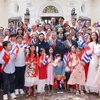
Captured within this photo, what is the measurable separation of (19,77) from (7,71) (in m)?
0.55

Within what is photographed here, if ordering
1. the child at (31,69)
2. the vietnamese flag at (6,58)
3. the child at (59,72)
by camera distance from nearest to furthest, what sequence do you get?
the vietnamese flag at (6,58) < the child at (31,69) < the child at (59,72)

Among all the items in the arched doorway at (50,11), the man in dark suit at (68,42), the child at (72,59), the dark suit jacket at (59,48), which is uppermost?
the arched doorway at (50,11)

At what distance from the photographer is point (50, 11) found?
27.2 metres

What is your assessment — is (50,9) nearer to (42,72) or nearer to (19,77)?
(42,72)

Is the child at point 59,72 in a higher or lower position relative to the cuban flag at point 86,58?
lower

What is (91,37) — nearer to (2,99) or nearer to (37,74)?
(37,74)

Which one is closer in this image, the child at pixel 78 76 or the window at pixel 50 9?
the child at pixel 78 76

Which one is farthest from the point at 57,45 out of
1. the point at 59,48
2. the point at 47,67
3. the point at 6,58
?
the point at 6,58

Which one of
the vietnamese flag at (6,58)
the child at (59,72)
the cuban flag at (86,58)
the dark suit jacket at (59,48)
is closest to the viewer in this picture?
the vietnamese flag at (6,58)

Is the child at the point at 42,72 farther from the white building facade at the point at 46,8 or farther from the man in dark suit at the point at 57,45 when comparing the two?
the white building facade at the point at 46,8

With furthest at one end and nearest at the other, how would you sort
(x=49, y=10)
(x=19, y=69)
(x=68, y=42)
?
1. (x=49, y=10)
2. (x=68, y=42)
3. (x=19, y=69)

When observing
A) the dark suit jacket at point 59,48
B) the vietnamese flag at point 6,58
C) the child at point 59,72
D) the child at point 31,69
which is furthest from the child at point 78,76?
the vietnamese flag at point 6,58

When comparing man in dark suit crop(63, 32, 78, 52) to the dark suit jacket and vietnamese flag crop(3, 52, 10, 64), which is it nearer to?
the dark suit jacket

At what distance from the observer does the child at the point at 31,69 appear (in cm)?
745
